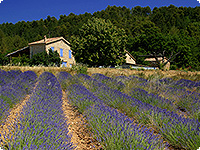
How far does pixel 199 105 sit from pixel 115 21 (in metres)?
30.6

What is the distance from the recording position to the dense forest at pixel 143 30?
85.4 feet

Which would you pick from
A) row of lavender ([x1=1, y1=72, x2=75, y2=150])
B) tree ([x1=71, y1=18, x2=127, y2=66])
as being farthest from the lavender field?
tree ([x1=71, y1=18, x2=127, y2=66])

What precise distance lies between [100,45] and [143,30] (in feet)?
48.2

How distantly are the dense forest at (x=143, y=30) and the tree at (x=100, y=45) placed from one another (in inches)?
121

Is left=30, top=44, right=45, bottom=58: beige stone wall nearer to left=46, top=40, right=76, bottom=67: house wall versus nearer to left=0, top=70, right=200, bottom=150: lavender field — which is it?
left=46, top=40, right=76, bottom=67: house wall

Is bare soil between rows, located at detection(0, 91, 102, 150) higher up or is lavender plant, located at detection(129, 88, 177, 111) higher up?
lavender plant, located at detection(129, 88, 177, 111)

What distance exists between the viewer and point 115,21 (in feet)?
105

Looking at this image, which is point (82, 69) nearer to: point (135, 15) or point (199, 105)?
point (199, 105)

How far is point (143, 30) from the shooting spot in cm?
3081

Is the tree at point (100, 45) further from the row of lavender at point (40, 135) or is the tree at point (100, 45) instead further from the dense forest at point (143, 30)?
the row of lavender at point (40, 135)

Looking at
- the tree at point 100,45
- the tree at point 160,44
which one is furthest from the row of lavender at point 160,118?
the tree at point 160,44

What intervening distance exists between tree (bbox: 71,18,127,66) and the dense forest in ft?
10.1

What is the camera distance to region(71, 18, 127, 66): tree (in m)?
19.2

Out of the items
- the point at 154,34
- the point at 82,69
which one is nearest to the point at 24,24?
the point at 154,34
